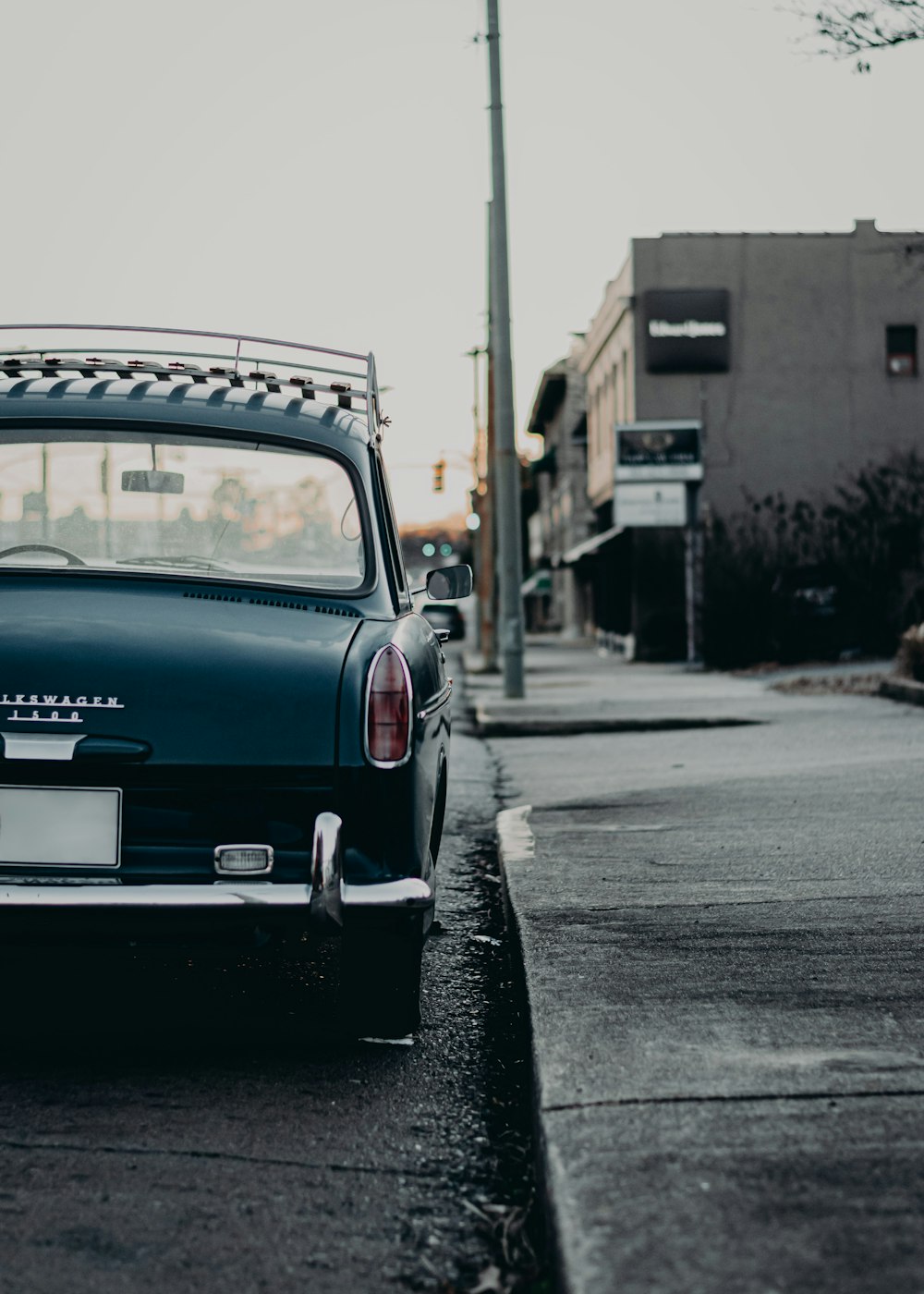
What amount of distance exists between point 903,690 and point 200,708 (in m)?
13.2

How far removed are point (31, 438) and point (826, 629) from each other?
23327 mm

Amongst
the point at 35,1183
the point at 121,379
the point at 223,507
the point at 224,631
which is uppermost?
the point at 121,379

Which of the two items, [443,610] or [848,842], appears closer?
[848,842]

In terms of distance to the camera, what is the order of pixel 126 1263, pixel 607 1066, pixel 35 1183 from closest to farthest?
pixel 126 1263, pixel 35 1183, pixel 607 1066

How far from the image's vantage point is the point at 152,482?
5.00 metres

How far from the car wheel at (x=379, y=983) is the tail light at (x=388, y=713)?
483 mm

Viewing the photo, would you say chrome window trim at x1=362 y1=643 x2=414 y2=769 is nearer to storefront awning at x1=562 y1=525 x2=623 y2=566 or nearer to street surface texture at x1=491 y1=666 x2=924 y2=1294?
street surface texture at x1=491 y1=666 x2=924 y2=1294

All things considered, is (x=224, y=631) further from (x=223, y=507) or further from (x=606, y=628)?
(x=606, y=628)

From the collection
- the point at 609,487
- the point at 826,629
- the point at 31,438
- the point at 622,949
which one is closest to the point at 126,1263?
the point at 622,949

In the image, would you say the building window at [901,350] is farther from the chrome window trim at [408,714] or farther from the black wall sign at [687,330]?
the chrome window trim at [408,714]

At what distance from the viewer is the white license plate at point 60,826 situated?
4059mm

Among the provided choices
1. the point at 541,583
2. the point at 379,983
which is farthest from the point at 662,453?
the point at 541,583

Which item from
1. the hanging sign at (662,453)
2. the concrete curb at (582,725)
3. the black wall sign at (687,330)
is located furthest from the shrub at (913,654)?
the black wall sign at (687,330)

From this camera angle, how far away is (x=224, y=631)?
4.35 m
